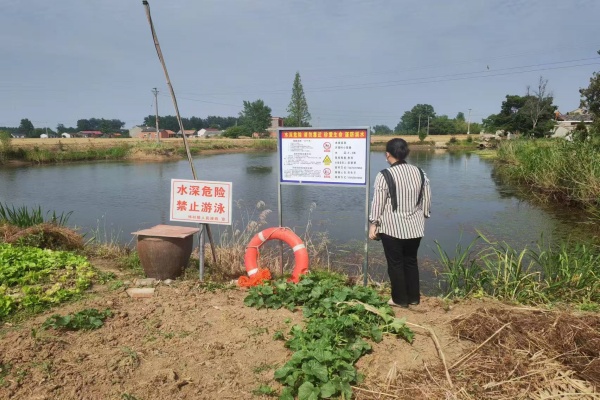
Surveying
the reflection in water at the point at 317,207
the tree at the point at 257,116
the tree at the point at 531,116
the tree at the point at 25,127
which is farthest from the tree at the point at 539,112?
the tree at the point at 25,127

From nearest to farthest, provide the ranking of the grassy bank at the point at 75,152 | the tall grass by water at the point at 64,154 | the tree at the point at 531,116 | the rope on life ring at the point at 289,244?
1. the rope on life ring at the point at 289,244
2. the grassy bank at the point at 75,152
3. the tall grass by water at the point at 64,154
4. the tree at the point at 531,116

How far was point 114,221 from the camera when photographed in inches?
342

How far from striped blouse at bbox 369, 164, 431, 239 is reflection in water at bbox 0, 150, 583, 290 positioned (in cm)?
103

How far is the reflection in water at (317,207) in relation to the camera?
736 cm

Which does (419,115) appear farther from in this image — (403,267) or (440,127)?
(403,267)

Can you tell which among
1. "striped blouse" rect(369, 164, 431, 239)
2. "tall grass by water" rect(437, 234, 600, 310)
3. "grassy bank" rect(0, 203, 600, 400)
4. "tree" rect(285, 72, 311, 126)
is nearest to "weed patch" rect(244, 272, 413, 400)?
"grassy bank" rect(0, 203, 600, 400)

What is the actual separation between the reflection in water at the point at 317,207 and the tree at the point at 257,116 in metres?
51.8

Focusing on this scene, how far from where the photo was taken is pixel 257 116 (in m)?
68.6

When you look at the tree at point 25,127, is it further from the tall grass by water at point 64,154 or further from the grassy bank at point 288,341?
the grassy bank at point 288,341

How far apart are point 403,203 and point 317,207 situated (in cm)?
714

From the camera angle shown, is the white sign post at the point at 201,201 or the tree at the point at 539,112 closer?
the white sign post at the point at 201,201

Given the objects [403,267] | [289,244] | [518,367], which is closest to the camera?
[518,367]

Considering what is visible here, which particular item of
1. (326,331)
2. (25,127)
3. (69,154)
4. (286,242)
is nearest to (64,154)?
(69,154)

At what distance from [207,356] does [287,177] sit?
193cm
